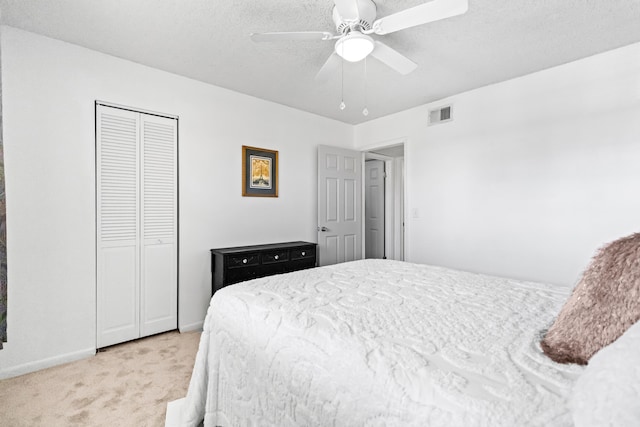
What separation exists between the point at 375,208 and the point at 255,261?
3.37 m

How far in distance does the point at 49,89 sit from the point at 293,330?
9.21 feet

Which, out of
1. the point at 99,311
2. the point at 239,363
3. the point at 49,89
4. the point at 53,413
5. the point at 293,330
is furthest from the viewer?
the point at 99,311

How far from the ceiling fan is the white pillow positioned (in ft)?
5.22

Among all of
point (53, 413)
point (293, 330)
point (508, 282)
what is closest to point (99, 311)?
point (53, 413)

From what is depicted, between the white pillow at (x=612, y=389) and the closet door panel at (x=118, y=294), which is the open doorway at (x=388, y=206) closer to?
the closet door panel at (x=118, y=294)

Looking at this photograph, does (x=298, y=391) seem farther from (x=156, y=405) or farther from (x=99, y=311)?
(x=99, y=311)

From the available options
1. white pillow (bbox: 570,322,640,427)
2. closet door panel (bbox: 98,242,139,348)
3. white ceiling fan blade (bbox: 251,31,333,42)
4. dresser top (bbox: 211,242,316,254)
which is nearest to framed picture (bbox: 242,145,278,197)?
dresser top (bbox: 211,242,316,254)

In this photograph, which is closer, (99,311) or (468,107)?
(99,311)

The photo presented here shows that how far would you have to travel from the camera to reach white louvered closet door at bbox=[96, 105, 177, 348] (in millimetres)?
2650

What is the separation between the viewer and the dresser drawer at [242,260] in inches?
119

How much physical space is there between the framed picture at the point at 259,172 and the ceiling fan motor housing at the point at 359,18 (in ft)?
6.37

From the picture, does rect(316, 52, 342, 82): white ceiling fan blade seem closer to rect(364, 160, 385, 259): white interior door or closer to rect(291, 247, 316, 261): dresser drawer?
rect(291, 247, 316, 261): dresser drawer

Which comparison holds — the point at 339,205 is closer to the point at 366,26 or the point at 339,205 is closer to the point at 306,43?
the point at 306,43

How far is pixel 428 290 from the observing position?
161cm
